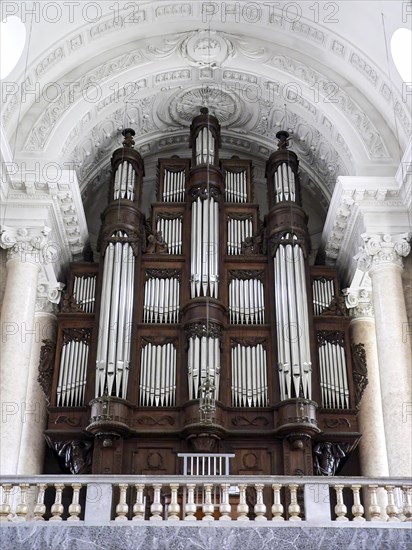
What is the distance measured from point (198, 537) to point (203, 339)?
15.8ft

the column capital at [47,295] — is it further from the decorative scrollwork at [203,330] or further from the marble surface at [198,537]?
the marble surface at [198,537]

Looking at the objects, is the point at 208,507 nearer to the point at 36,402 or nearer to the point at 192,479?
the point at 192,479

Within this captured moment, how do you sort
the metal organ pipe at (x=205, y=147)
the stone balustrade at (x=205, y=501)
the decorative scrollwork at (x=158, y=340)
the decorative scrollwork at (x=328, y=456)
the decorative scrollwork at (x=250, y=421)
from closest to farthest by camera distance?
the stone balustrade at (x=205, y=501), the decorative scrollwork at (x=328, y=456), the decorative scrollwork at (x=250, y=421), the decorative scrollwork at (x=158, y=340), the metal organ pipe at (x=205, y=147)

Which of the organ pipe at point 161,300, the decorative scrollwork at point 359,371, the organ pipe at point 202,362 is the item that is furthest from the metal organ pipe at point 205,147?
the decorative scrollwork at point 359,371

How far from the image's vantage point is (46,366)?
14.1 m

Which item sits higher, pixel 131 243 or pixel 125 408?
pixel 131 243

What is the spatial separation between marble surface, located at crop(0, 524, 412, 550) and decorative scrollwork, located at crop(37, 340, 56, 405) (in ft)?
15.3

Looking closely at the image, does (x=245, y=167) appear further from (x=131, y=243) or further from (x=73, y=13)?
(x=73, y=13)

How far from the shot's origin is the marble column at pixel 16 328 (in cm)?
1232

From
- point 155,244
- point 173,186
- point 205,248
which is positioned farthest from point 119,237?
point 173,186

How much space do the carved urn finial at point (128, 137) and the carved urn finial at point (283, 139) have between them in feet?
9.37

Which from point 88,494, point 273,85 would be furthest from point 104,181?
point 88,494

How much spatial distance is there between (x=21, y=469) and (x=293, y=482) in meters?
5.28

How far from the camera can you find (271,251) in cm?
1507
